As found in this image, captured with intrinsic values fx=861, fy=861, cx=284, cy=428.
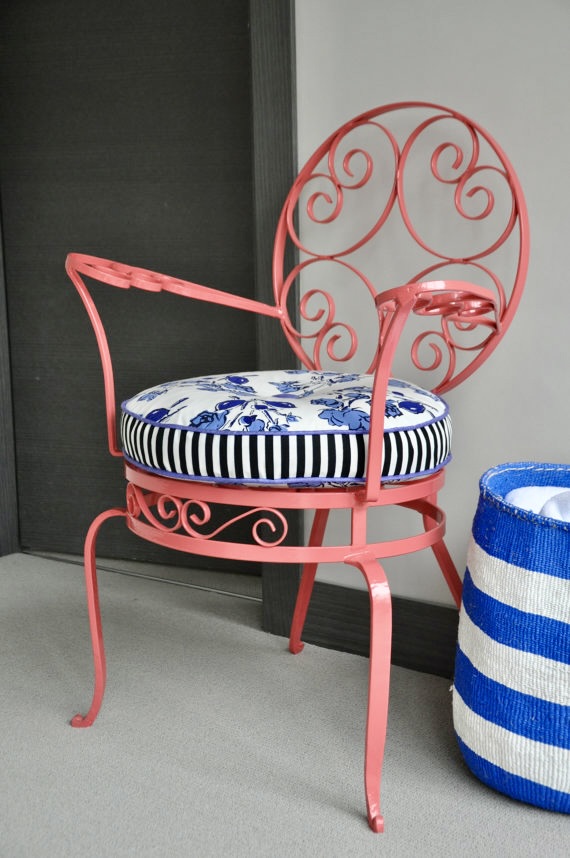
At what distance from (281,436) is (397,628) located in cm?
68

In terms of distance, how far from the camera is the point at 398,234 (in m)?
1.52

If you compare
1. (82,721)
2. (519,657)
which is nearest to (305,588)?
(82,721)

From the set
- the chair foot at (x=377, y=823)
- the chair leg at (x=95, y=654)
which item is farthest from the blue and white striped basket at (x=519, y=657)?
the chair leg at (x=95, y=654)

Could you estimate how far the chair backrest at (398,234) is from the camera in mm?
1404

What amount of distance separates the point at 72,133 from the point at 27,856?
5.20ft

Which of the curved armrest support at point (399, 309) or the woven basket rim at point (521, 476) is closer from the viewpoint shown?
the curved armrest support at point (399, 309)

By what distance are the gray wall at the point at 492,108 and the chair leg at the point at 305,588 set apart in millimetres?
184

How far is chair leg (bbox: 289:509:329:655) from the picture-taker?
5.02 ft

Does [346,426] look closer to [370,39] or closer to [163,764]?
[163,764]

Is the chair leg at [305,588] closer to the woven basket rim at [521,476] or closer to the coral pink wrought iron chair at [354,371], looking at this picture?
the coral pink wrought iron chair at [354,371]

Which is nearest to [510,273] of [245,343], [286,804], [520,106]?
[520,106]

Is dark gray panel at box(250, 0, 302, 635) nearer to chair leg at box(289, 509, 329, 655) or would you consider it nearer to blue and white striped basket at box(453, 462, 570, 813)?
chair leg at box(289, 509, 329, 655)

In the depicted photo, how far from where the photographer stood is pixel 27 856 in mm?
1039

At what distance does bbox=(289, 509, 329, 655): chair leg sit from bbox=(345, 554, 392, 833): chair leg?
1.43 ft
